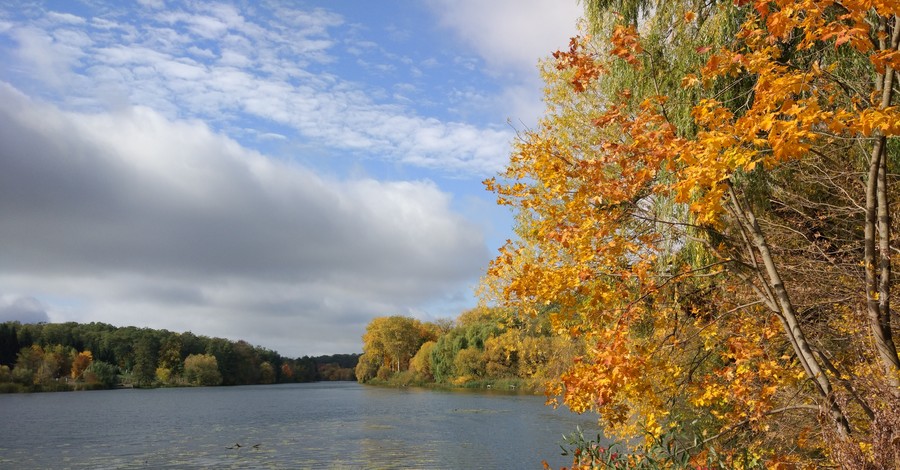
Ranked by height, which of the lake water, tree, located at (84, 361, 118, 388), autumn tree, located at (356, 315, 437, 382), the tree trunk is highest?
autumn tree, located at (356, 315, 437, 382)

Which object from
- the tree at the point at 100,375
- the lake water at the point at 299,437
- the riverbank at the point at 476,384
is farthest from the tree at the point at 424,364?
the tree at the point at 100,375

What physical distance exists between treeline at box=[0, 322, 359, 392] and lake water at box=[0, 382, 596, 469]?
46.3 metres

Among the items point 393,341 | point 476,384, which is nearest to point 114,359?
point 393,341

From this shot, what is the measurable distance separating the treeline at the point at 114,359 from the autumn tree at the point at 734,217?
92.5 metres

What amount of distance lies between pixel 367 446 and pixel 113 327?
332 ft

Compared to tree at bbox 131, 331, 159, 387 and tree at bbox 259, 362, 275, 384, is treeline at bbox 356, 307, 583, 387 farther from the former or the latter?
tree at bbox 131, 331, 159, 387

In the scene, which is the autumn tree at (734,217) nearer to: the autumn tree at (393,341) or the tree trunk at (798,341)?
the tree trunk at (798,341)

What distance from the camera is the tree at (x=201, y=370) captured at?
106500mm

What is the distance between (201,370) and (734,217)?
11166 cm

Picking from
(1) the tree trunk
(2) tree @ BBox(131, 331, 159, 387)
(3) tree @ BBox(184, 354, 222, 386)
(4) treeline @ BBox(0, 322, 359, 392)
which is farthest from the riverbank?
(1) the tree trunk

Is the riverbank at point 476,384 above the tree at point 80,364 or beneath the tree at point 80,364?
beneath

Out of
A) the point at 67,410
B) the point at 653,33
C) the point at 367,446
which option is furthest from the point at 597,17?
the point at 67,410

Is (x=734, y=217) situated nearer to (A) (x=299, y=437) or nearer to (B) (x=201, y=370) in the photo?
(A) (x=299, y=437)

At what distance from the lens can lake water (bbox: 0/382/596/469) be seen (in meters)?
23.6
